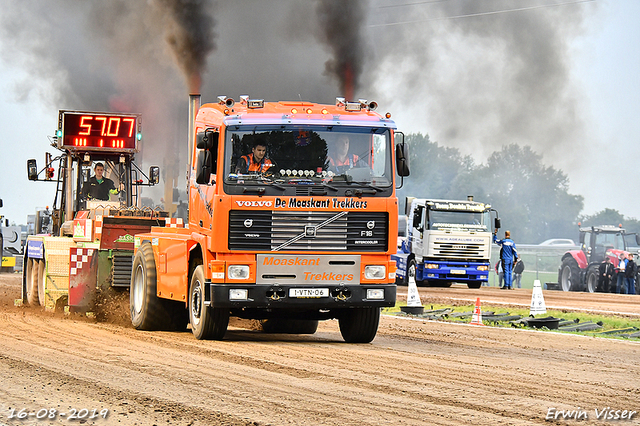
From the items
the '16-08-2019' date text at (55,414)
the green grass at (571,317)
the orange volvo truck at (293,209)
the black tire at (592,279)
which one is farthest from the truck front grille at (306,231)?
the black tire at (592,279)

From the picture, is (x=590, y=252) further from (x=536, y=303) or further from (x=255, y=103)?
(x=255, y=103)

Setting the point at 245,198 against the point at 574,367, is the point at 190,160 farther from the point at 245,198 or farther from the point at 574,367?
the point at 574,367

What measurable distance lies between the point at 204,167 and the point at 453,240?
20735 mm

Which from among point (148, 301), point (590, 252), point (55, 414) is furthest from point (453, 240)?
point (55, 414)

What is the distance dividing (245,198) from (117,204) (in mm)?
7248

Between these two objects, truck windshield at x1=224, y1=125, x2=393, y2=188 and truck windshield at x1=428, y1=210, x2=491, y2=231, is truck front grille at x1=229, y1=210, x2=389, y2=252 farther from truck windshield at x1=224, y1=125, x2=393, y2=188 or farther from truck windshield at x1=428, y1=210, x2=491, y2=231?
truck windshield at x1=428, y1=210, x2=491, y2=231

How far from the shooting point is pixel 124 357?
1046 cm

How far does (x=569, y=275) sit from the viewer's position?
34.0 metres

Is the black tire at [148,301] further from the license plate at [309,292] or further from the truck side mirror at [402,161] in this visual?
the truck side mirror at [402,161]

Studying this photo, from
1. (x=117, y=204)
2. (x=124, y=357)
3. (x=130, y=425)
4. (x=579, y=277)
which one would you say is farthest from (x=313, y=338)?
(x=579, y=277)

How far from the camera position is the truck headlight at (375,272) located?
12148 mm

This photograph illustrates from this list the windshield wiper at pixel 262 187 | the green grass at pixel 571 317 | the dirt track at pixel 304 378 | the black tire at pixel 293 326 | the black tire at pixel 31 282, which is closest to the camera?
the dirt track at pixel 304 378

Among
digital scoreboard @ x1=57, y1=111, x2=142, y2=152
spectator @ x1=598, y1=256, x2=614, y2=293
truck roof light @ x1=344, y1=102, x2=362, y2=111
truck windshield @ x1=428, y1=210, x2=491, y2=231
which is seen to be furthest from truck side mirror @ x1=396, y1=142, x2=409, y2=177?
spectator @ x1=598, y1=256, x2=614, y2=293

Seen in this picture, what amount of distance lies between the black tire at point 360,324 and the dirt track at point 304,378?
0.98ft
